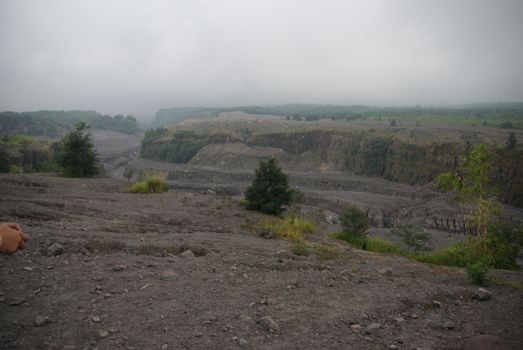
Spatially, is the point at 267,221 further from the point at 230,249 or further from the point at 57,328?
the point at 57,328

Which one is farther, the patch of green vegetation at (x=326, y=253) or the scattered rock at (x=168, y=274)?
the patch of green vegetation at (x=326, y=253)

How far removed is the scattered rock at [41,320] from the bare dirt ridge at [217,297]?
1cm

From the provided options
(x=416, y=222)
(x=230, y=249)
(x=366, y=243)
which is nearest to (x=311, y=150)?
(x=416, y=222)

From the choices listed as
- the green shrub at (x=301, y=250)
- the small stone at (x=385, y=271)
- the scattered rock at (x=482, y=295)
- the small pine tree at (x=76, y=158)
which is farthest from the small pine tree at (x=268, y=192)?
the small pine tree at (x=76, y=158)

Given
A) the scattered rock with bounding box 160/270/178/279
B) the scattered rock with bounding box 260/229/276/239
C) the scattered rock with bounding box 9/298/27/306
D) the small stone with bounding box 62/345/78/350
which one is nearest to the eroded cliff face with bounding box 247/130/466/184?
the scattered rock with bounding box 260/229/276/239

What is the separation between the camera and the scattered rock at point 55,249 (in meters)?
7.47

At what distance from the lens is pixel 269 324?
5.46 meters

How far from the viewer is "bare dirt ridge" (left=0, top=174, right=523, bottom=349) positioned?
507 centimetres

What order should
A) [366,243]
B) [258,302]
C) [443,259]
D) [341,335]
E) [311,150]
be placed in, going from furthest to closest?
[311,150] → [366,243] → [443,259] → [258,302] → [341,335]

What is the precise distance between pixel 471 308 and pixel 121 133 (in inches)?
6527

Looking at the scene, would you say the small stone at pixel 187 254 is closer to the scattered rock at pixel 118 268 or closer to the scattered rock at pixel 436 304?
the scattered rock at pixel 118 268

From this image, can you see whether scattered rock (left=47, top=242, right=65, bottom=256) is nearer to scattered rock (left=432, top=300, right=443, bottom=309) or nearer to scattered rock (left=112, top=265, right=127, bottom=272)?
scattered rock (left=112, top=265, right=127, bottom=272)

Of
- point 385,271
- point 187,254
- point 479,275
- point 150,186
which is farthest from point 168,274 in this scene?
point 150,186

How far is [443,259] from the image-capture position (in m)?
12.9
